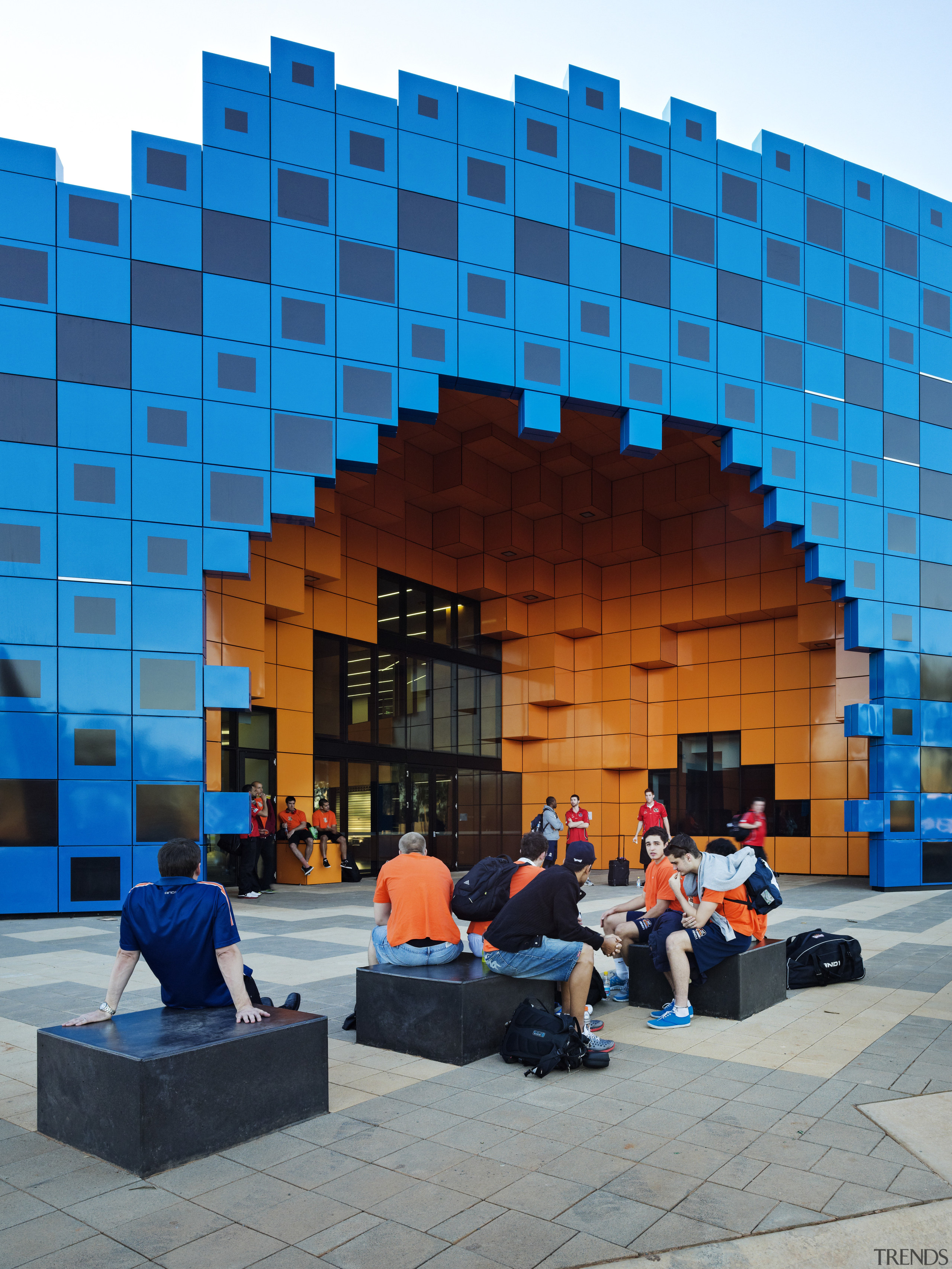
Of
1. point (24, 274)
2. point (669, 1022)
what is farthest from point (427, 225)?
point (669, 1022)

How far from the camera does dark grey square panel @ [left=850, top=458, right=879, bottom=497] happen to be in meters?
19.6

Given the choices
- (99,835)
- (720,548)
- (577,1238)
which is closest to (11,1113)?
(577,1238)

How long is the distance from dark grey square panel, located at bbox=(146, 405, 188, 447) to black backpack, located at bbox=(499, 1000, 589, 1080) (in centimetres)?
1161

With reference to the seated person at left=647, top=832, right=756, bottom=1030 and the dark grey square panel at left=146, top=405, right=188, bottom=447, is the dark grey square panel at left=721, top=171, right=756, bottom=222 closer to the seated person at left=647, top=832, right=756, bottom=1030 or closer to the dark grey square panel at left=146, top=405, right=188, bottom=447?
the dark grey square panel at left=146, top=405, right=188, bottom=447

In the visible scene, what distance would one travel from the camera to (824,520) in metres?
19.1

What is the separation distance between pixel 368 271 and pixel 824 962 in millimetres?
13255

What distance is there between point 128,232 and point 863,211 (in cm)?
1517

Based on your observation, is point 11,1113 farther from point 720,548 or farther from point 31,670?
point 720,548

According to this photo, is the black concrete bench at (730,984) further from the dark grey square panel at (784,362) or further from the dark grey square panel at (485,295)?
the dark grey square panel at (784,362)

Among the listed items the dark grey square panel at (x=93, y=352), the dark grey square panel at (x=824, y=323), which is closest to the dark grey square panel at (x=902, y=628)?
the dark grey square panel at (x=824, y=323)

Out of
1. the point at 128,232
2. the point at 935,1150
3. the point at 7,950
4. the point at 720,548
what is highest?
the point at 128,232

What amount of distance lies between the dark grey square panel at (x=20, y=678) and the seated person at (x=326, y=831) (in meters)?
7.39

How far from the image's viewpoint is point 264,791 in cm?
1950

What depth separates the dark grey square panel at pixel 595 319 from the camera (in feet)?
59.0
